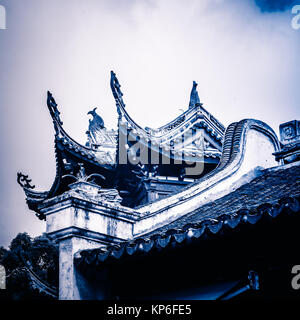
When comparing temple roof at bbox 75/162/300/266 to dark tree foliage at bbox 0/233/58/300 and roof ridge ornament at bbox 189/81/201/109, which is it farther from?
dark tree foliage at bbox 0/233/58/300

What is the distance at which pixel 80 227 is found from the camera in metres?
6.68

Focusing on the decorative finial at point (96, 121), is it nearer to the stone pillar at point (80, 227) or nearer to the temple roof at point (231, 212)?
the temple roof at point (231, 212)

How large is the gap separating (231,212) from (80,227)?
186cm

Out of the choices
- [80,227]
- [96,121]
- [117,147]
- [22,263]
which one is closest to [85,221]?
[80,227]

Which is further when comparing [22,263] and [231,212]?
[22,263]

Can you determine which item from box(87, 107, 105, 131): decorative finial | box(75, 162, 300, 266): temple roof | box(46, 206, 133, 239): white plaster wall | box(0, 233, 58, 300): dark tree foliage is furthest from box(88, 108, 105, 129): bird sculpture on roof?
box(46, 206, 133, 239): white plaster wall

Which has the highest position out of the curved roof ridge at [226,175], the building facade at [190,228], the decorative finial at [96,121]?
the decorative finial at [96,121]

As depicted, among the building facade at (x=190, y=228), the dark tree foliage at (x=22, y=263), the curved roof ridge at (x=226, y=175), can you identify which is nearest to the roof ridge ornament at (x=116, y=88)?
the building facade at (x=190, y=228)

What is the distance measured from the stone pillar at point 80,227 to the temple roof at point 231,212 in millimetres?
228

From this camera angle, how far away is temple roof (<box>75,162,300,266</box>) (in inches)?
205

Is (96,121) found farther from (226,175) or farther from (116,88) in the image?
(226,175)

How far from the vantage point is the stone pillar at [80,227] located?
6.48 meters

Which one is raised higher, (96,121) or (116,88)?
(96,121)
